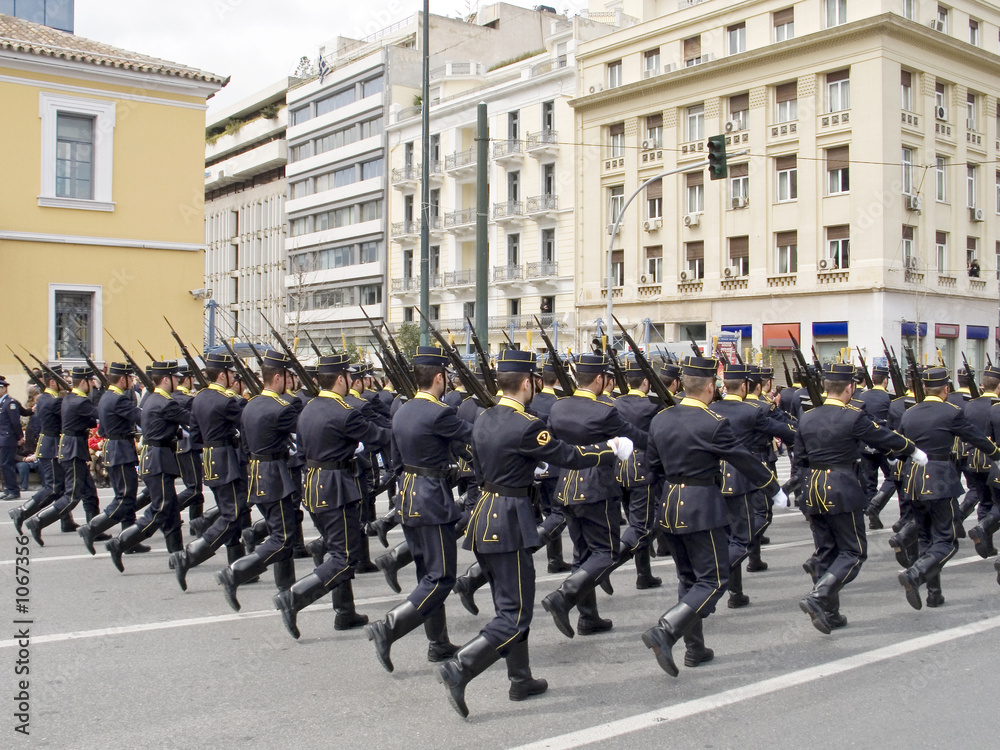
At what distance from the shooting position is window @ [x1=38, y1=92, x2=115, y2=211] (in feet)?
76.5

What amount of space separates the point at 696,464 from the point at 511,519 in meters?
1.41

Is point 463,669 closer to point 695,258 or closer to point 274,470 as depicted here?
point 274,470

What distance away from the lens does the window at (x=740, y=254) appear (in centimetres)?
3772

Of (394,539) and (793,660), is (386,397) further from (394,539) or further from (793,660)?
(793,660)

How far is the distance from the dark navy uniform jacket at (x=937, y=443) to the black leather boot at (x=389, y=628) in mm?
4553

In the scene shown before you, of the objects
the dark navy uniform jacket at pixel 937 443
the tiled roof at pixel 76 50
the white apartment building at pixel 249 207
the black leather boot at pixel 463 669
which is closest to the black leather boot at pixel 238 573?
the black leather boot at pixel 463 669

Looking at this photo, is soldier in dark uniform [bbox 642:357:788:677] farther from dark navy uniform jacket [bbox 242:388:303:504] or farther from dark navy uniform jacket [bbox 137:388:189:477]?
dark navy uniform jacket [bbox 137:388:189:477]

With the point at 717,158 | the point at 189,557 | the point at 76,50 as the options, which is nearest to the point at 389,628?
the point at 189,557

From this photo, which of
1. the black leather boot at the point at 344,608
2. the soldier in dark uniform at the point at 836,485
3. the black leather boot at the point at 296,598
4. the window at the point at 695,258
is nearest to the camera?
the black leather boot at the point at 296,598

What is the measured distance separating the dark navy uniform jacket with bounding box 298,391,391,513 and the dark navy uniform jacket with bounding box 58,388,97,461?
4.66 meters

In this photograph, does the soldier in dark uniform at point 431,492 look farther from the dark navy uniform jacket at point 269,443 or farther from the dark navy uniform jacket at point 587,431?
the dark navy uniform jacket at point 269,443

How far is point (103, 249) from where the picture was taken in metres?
24.0

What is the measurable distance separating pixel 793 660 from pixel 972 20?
38.6m

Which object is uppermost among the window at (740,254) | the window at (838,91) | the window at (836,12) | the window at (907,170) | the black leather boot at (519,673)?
the window at (836,12)
